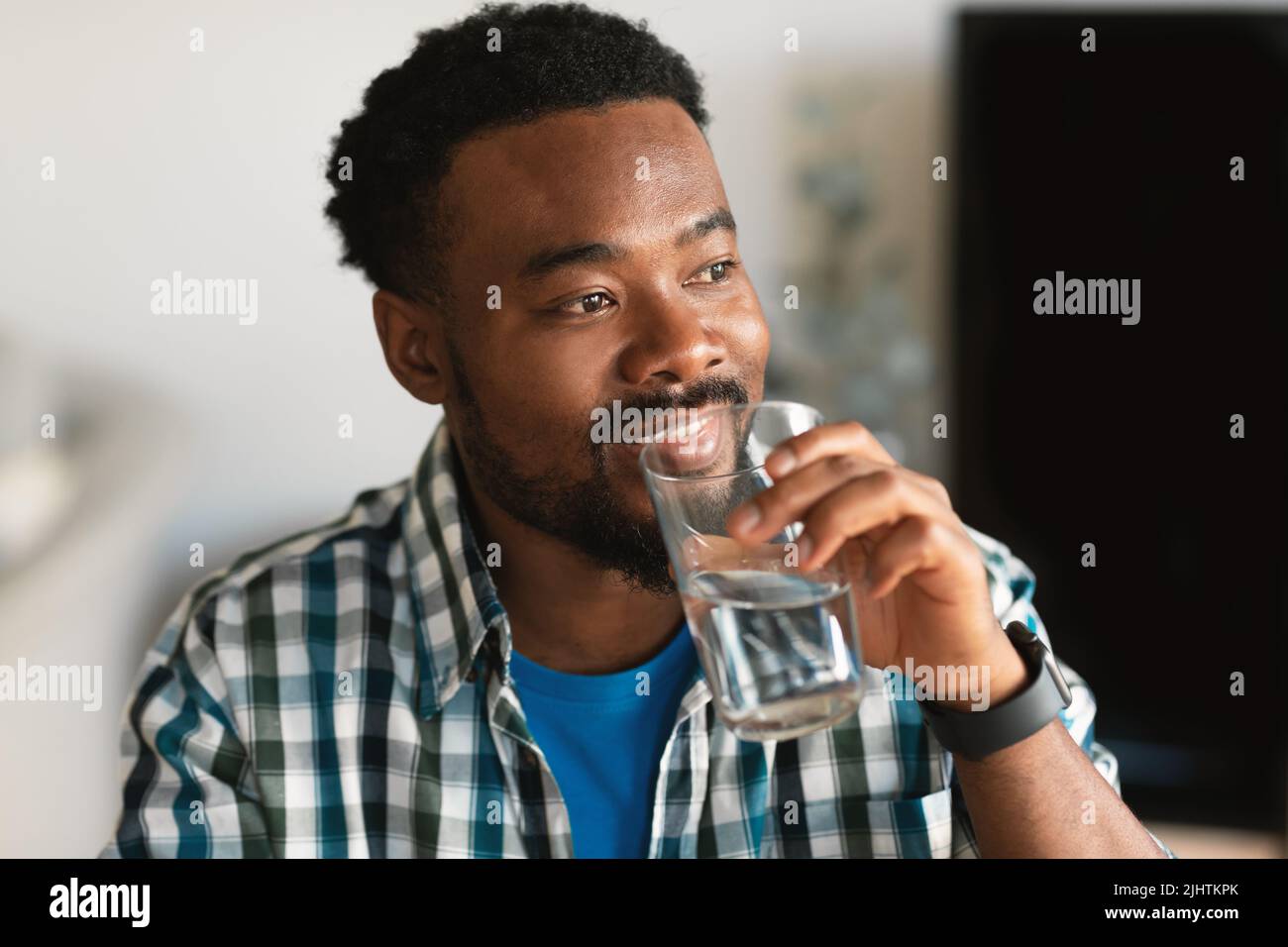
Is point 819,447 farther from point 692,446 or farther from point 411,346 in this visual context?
point 411,346

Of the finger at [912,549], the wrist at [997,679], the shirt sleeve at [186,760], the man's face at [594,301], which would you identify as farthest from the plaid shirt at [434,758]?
the finger at [912,549]

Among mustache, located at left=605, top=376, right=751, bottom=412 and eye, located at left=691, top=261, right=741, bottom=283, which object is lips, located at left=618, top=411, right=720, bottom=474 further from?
eye, located at left=691, top=261, right=741, bottom=283

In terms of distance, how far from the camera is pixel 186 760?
4.33 ft

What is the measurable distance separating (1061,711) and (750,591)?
0.49 meters

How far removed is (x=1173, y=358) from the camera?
213 centimetres

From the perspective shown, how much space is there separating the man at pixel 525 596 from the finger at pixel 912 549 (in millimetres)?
292

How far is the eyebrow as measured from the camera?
1196mm

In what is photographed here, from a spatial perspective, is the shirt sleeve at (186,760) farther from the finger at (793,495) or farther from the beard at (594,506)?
the finger at (793,495)

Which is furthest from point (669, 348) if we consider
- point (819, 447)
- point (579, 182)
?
point (819, 447)

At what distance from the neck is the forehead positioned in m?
0.32

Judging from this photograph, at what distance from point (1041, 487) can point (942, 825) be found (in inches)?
41.2
